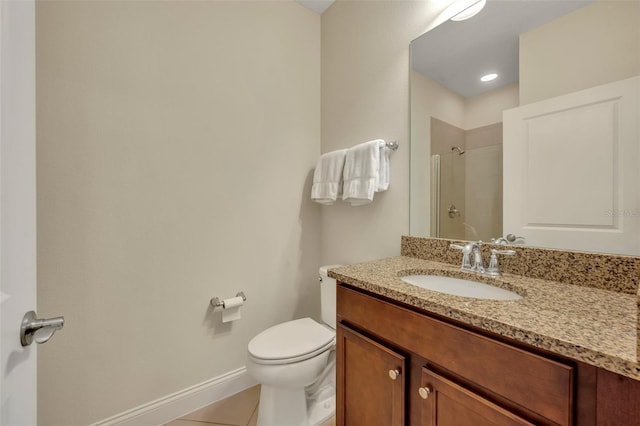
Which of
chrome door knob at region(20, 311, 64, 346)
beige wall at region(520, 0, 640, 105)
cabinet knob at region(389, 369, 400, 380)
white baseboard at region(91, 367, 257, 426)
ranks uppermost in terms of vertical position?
beige wall at region(520, 0, 640, 105)

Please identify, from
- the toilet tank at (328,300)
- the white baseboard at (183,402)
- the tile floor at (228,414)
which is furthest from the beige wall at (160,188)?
the toilet tank at (328,300)

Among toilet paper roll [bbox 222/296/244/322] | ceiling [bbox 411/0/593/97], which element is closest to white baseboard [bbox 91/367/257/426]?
toilet paper roll [bbox 222/296/244/322]

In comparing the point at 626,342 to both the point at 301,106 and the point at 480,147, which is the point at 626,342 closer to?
the point at 480,147

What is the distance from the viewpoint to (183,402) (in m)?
1.38

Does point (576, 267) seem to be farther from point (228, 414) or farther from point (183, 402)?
point (183, 402)

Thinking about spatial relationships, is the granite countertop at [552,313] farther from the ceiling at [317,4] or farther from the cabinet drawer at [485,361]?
the ceiling at [317,4]

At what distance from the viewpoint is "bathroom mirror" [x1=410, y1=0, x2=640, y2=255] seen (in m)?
0.82

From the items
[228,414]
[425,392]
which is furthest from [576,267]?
[228,414]

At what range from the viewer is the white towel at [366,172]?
139 centimetres

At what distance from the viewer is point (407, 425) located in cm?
77
